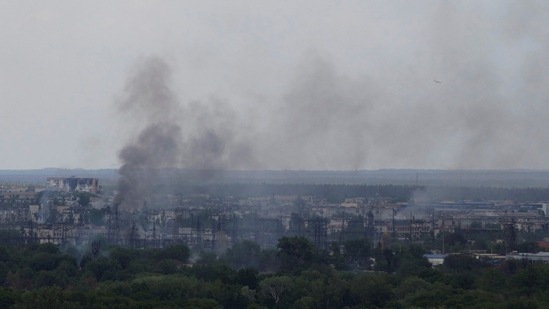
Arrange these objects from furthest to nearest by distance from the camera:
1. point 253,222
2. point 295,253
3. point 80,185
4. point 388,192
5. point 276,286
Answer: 1. point 388,192
2. point 80,185
3. point 253,222
4. point 295,253
5. point 276,286

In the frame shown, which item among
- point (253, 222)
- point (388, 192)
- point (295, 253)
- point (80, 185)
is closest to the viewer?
point (295, 253)

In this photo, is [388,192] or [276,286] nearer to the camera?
[276,286]

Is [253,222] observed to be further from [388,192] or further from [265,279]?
[388,192]

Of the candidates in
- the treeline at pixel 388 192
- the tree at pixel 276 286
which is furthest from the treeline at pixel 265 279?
the treeline at pixel 388 192

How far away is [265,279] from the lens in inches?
1336

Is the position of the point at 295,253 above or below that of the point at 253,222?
below

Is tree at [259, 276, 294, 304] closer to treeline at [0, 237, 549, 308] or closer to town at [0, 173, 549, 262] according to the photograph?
treeline at [0, 237, 549, 308]

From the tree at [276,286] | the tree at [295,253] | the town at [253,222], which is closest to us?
the tree at [276,286]

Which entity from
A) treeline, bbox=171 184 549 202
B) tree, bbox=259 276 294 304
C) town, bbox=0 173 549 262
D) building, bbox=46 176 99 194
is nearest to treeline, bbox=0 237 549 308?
tree, bbox=259 276 294 304

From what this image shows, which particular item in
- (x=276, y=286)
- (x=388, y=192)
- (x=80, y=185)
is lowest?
(x=276, y=286)

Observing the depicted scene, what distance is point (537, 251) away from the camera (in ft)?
153

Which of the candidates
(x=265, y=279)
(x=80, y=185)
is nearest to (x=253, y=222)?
(x=265, y=279)

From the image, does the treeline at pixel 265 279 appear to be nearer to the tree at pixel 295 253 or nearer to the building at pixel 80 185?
the tree at pixel 295 253

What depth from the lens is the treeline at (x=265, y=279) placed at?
2927cm
